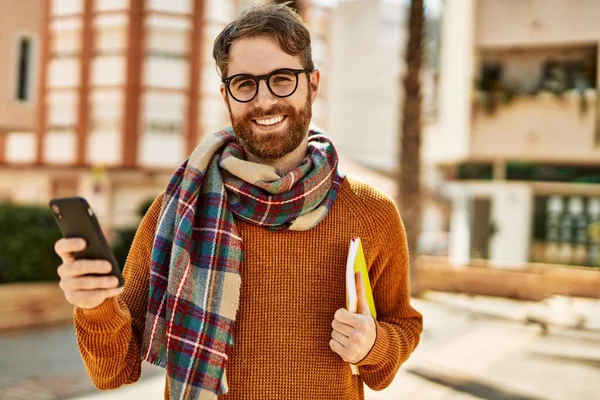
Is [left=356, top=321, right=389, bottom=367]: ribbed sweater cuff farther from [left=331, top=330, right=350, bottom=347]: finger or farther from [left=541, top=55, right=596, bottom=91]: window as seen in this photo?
A: [left=541, top=55, right=596, bottom=91]: window

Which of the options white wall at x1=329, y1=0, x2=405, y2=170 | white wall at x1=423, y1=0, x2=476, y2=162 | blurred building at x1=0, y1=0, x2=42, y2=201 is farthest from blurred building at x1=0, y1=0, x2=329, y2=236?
blurred building at x1=0, y1=0, x2=42, y2=201

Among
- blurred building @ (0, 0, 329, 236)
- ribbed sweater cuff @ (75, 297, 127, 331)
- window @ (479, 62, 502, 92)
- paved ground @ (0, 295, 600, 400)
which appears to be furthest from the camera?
blurred building @ (0, 0, 329, 236)

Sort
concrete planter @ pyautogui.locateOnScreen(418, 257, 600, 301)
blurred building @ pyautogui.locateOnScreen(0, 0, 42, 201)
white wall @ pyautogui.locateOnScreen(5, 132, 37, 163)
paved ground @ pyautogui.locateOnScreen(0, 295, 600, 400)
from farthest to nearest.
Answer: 1. white wall @ pyautogui.locateOnScreen(5, 132, 37, 163)
2. concrete planter @ pyautogui.locateOnScreen(418, 257, 600, 301)
3. blurred building @ pyautogui.locateOnScreen(0, 0, 42, 201)
4. paved ground @ pyautogui.locateOnScreen(0, 295, 600, 400)

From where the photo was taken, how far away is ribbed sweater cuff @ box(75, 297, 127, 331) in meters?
1.72

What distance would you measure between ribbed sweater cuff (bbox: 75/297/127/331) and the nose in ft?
2.20

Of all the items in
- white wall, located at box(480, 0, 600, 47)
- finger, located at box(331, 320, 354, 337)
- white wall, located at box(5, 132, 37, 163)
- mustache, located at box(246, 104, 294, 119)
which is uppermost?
white wall, located at box(480, 0, 600, 47)

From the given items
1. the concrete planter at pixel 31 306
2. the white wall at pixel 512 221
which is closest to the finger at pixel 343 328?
the concrete planter at pixel 31 306

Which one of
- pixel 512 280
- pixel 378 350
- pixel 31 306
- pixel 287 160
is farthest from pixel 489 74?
pixel 378 350

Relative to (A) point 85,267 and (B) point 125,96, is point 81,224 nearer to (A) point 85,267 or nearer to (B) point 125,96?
(A) point 85,267

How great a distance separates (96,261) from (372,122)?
45.8m

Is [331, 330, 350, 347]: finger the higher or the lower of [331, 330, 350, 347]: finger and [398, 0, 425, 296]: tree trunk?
the lower

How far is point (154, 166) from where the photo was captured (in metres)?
34.2

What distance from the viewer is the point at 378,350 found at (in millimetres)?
1990

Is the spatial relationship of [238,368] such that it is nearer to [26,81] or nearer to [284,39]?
[284,39]
